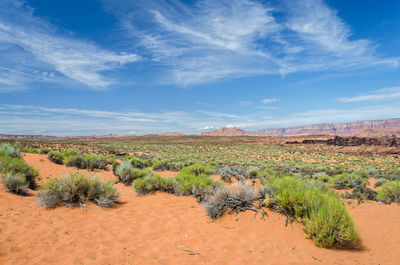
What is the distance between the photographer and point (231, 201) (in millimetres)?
5922

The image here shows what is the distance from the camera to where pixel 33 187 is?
8.00m

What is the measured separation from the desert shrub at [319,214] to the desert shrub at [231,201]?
2.48ft

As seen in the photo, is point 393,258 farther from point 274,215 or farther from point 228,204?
point 228,204

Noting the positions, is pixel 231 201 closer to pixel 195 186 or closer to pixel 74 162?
pixel 195 186

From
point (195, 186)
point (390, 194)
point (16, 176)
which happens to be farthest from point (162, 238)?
point (390, 194)

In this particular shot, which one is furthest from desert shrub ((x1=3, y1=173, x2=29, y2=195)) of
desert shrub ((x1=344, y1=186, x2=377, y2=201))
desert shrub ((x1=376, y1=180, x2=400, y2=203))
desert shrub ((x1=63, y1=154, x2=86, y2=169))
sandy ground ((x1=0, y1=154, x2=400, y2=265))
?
desert shrub ((x1=376, y1=180, x2=400, y2=203))

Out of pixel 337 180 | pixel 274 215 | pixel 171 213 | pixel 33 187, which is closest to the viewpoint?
pixel 274 215

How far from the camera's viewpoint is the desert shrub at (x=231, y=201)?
5.78 metres

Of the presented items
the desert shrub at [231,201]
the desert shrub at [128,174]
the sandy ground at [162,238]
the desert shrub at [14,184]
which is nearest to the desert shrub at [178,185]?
the sandy ground at [162,238]

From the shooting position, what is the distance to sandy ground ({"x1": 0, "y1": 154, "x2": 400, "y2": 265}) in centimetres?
382

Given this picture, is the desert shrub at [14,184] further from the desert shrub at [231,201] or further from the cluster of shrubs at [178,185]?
the desert shrub at [231,201]

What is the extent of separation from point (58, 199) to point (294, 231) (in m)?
6.25

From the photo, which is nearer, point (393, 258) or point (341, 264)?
point (341, 264)

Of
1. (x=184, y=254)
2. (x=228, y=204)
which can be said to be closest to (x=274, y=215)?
(x=228, y=204)
